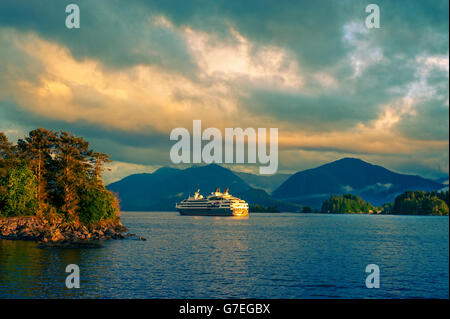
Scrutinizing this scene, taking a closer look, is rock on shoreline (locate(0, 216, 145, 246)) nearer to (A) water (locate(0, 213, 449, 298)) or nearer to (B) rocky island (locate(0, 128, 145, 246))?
(B) rocky island (locate(0, 128, 145, 246))

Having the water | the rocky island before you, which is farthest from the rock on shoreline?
the water

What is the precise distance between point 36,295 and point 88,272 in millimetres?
10473

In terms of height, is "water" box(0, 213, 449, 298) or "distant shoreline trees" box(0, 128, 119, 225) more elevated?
"distant shoreline trees" box(0, 128, 119, 225)

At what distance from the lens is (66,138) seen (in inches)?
3442

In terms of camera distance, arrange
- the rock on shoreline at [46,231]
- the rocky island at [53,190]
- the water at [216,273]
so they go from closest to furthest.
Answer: the water at [216,273] → the rock on shoreline at [46,231] → the rocky island at [53,190]

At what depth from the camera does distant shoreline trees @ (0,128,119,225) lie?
81.9 meters

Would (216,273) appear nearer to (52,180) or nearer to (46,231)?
(46,231)

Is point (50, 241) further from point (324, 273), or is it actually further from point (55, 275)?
point (324, 273)

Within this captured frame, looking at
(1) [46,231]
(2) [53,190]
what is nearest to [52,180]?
(2) [53,190]

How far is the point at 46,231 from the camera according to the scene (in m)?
74.2

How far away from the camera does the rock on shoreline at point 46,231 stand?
72.2m

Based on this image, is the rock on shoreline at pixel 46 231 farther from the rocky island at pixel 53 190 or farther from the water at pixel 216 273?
the water at pixel 216 273

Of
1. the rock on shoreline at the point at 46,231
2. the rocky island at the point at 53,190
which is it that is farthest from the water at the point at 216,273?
the rocky island at the point at 53,190

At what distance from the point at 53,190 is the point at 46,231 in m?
16.5
